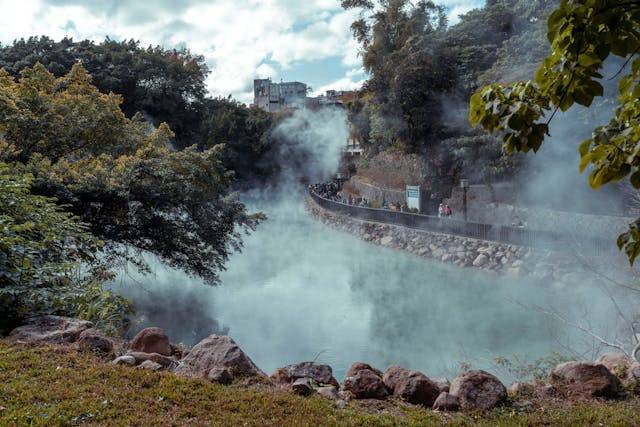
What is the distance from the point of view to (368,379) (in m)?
3.97

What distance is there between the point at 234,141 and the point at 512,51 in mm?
26424

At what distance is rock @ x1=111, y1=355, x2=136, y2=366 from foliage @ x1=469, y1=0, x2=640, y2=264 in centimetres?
321

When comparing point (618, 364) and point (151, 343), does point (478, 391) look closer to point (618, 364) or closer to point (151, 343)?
point (618, 364)

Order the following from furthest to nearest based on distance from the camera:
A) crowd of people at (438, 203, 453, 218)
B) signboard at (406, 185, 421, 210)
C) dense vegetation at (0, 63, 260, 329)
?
signboard at (406, 185, 421, 210) < crowd of people at (438, 203, 453, 218) < dense vegetation at (0, 63, 260, 329)

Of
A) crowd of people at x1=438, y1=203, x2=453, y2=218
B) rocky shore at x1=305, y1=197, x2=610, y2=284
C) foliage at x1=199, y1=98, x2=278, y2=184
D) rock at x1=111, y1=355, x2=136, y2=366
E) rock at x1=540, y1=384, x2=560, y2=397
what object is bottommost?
rocky shore at x1=305, y1=197, x2=610, y2=284

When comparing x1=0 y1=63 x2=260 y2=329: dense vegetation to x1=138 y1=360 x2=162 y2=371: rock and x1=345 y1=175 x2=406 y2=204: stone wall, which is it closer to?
x1=138 y1=360 x2=162 y2=371: rock

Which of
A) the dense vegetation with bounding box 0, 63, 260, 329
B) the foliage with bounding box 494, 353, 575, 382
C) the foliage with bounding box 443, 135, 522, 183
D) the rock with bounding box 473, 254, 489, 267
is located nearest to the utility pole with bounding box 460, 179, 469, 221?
the foliage with bounding box 443, 135, 522, 183

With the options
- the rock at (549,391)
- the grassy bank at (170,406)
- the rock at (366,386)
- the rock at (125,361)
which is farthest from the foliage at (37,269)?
the rock at (549,391)

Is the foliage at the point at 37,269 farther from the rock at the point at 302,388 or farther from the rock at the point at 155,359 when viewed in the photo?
the rock at the point at 302,388

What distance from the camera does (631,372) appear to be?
430 cm

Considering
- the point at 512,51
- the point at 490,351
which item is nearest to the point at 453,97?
the point at 512,51

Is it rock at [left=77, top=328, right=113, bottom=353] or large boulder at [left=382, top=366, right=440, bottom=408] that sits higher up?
rock at [left=77, top=328, right=113, bottom=353]

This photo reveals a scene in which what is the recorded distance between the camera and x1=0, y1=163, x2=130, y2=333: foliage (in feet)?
16.1

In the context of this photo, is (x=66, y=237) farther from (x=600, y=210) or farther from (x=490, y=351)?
(x=600, y=210)
